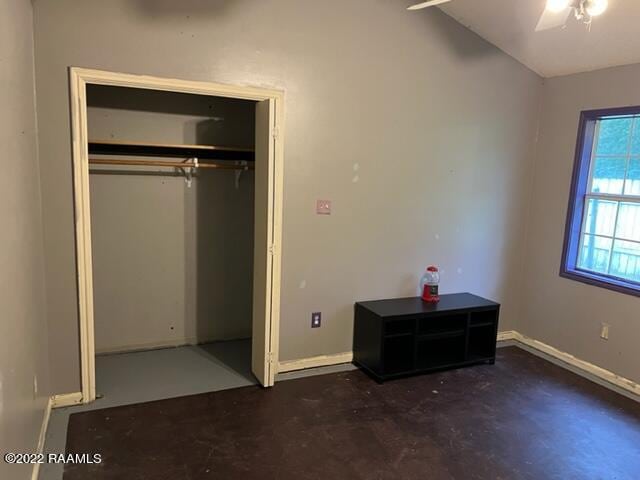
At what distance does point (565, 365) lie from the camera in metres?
3.95

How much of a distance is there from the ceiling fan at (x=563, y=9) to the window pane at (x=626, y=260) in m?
1.66

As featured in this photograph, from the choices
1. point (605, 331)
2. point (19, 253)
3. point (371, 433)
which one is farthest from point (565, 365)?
point (19, 253)

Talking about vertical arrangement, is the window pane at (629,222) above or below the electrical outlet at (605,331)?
above

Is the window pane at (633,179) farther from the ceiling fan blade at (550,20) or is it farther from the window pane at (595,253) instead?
the ceiling fan blade at (550,20)

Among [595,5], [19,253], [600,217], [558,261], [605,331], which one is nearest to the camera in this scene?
[19,253]

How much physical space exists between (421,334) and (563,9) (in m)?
2.28

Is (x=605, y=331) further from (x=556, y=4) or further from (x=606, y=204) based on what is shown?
(x=556, y=4)

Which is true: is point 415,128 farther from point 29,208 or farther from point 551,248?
point 29,208

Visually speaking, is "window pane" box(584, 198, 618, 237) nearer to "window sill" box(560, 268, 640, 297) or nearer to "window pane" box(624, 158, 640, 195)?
"window pane" box(624, 158, 640, 195)

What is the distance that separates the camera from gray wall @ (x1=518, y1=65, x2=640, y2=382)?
3.55 meters

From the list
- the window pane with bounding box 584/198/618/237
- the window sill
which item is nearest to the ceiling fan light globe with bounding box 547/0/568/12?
the window pane with bounding box 584/198/618/237

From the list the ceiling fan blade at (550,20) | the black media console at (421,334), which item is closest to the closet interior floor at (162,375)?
the black media console at (421,334)

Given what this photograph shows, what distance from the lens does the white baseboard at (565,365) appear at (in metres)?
3.53

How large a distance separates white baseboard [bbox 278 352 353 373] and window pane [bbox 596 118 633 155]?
260cm
